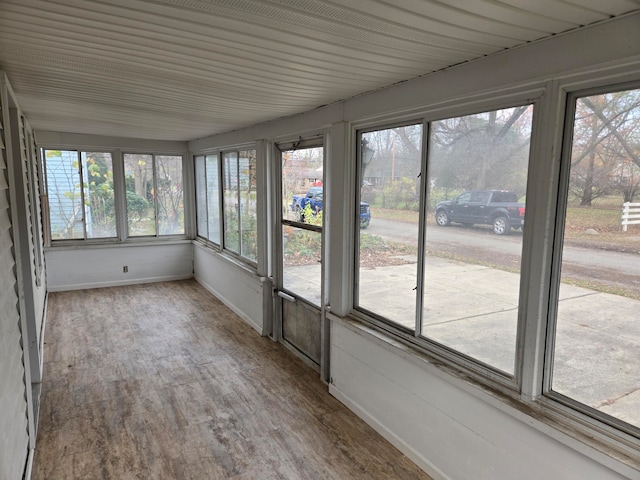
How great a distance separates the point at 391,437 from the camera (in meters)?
2.76

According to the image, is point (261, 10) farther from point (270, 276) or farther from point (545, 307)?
point (270, 276)

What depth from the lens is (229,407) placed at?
3.21 m

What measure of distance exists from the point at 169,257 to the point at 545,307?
6251mm

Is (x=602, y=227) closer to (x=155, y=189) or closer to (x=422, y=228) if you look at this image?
(x=422, y=228)

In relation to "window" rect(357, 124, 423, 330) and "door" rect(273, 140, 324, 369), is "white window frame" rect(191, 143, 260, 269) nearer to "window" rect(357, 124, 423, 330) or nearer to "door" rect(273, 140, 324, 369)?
"door" rect(273, 140, 324, 369)

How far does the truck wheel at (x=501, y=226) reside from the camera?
2.05m

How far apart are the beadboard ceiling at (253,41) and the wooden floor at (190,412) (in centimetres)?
233

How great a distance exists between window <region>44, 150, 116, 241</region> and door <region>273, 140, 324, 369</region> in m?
3.67

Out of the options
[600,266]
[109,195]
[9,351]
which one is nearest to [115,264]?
[109,195]

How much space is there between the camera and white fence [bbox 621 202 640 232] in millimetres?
1569

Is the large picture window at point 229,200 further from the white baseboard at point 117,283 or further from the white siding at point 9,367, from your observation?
the white siding at point 9,367

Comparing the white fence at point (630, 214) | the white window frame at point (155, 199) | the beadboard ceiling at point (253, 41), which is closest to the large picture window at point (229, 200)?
the white window frame at point (155, 199)

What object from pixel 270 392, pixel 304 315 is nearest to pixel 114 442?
pixel 270 392

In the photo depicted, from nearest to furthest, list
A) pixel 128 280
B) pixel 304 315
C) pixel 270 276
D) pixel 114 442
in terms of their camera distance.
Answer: pixel 114 442 < pixel 304 315 < pixel 270 276 < pixel 128 280
